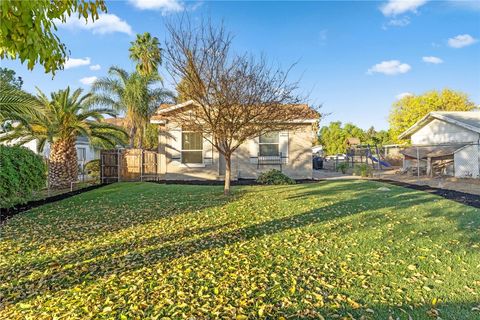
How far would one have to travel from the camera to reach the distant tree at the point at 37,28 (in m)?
2.29

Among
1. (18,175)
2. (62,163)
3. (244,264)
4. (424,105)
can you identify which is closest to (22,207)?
(18,175)

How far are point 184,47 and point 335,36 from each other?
29.1 ft

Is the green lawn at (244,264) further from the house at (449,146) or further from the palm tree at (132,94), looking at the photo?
the palm tree at (132,94)

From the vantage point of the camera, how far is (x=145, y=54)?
2697 centimetres

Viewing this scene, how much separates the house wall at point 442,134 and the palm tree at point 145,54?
76.4 feet

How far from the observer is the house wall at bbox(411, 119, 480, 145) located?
17.3 metres

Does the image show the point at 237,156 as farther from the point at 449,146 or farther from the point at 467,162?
the point at 467,162

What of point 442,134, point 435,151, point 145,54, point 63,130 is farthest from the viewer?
point 145,54

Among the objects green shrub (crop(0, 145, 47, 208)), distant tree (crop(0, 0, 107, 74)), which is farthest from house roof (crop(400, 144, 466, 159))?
green shrub (crop(0, 145, 47, 208))

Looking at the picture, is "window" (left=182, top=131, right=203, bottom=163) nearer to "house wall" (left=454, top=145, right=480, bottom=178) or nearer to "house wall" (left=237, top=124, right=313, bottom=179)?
"house wall" (left=237, top=124, right=313, bottom=179)

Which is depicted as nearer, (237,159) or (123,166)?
(237,159)

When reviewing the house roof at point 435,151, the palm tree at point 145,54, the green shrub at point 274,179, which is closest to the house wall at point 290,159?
the green shrub at point 274,179

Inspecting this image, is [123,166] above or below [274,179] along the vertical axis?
above

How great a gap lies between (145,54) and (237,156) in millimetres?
16870
